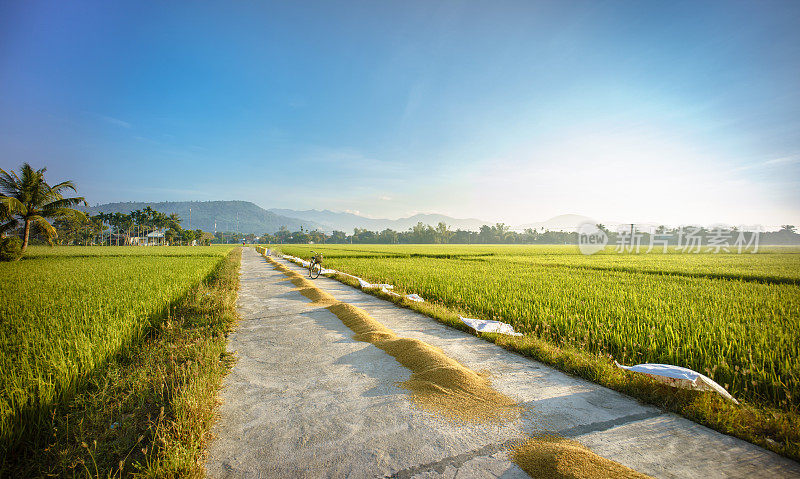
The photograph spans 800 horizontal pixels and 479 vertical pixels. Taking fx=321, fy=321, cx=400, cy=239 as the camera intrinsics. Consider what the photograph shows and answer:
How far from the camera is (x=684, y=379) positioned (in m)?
2.68

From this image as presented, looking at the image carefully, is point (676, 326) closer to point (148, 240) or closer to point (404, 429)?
point (404, 429)

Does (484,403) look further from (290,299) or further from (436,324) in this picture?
(290,299)

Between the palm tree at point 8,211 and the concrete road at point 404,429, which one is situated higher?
the palm tree at point 8,211

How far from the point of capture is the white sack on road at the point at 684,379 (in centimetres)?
264

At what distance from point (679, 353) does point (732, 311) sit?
3527 millimetres

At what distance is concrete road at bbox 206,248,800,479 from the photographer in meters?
1.97

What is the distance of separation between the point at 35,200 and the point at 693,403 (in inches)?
1373

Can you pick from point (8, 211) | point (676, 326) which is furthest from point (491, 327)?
point (8, 211)

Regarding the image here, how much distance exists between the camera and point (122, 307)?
19.1ft

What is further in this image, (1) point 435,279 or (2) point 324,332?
(1) point 435,279

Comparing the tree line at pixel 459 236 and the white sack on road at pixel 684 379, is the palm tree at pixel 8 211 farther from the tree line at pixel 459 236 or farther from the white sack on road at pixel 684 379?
the tree line at pixel 459 236

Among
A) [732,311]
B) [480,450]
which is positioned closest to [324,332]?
[480,450]

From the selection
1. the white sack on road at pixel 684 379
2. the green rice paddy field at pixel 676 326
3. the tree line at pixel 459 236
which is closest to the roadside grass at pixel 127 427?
the white sack on road at pixel 684 379

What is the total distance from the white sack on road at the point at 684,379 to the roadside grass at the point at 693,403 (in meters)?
0.05
